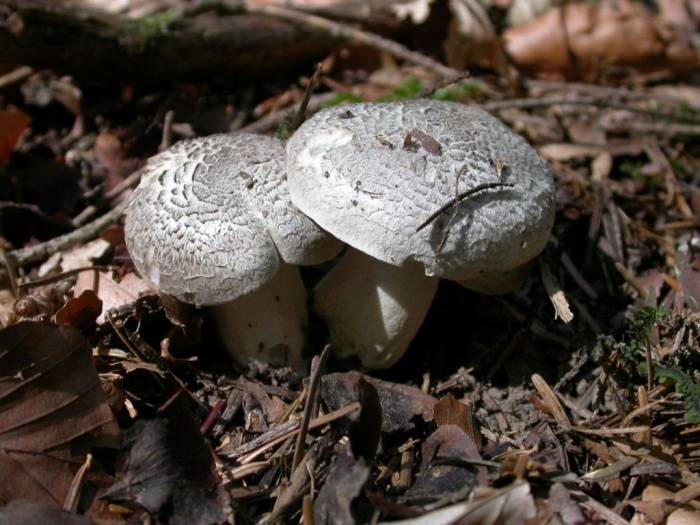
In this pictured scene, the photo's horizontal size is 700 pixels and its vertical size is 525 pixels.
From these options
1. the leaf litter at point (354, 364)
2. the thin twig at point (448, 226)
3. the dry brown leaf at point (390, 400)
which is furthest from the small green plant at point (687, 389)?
the thin twig at point (448, 226)

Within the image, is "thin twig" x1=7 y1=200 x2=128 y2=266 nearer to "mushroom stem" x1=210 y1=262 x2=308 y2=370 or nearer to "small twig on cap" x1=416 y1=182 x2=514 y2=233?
"mushroom stem" x1=210 y1=262 x2=308 y2=370

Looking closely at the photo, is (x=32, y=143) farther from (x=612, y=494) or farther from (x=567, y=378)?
(x=612, y=494)

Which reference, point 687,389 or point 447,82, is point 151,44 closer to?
point 447,82

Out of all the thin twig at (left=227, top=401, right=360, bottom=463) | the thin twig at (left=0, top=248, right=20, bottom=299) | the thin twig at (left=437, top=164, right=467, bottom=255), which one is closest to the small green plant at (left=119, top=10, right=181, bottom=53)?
the thin twig at (left=0, top=248, right=20, bottom=299)

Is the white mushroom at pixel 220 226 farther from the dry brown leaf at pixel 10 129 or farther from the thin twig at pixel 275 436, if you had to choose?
the dry brown leaf at pixel 10 129

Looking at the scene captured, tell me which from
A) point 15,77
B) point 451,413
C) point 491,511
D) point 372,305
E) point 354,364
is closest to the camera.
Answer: point 491,511

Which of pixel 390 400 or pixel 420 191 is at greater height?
pixel 420 191

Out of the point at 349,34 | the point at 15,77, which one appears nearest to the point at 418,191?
the point at 349,34
